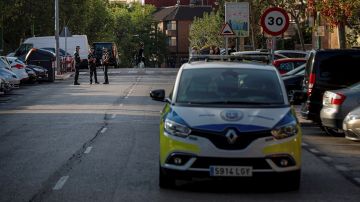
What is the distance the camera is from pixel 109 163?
14.3m

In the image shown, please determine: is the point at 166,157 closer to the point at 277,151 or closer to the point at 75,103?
the point at 277,151

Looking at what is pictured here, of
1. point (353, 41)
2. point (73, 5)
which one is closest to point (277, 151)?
point (353, 41)

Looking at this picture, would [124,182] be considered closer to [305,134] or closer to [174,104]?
[174,104]

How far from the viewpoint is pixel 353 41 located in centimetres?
4272

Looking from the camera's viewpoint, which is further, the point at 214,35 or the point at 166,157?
the point at 214,35

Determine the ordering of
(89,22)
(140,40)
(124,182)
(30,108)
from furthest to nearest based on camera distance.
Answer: (140,40)
(89,22)
(30,108)
(124,182)

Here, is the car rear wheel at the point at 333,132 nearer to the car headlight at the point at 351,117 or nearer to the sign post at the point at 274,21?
the car headlight at the point at 351,117

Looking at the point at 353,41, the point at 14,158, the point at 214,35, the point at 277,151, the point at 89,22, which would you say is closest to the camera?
the point at 277,151

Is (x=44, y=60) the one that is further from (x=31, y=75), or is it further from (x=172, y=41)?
(x=172, y=41)

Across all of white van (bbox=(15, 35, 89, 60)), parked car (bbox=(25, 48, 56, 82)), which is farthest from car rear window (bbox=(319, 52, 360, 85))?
white van (bbox=(15, 35, 89, 60))

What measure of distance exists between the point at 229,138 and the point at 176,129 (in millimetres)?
675

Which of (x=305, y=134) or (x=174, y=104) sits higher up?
(x=174, y=104)

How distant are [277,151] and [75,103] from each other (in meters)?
19.1

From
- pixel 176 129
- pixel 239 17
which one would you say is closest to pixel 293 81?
pixel 176 129
